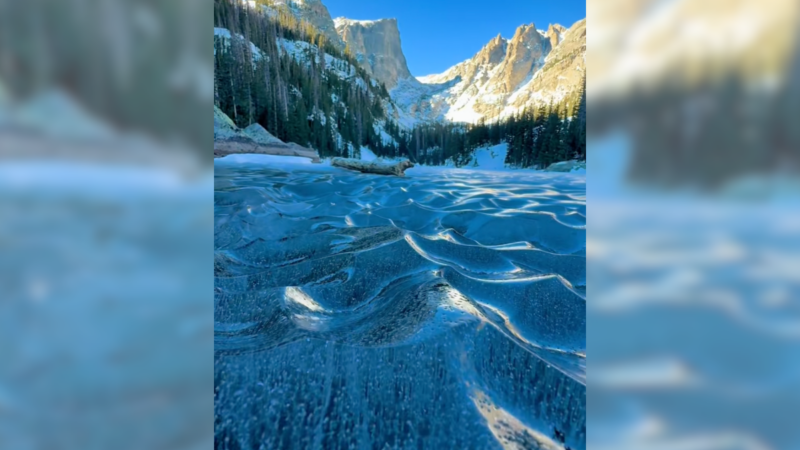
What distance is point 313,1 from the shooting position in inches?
639

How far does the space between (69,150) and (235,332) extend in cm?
46

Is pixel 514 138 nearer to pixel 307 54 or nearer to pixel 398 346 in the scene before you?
pixel 307 54

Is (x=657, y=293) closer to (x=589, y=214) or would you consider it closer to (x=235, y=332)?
(x=589, y=214)

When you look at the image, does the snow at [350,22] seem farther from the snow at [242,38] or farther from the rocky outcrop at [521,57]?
the snow at [242,38]

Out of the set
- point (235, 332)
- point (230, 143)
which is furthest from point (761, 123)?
point (230, 143)

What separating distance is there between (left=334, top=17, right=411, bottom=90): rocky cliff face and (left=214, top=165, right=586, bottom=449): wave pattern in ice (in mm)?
21361

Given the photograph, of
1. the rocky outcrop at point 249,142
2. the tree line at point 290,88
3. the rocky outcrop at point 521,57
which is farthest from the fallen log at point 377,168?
the rocky outcrop at point 521,57

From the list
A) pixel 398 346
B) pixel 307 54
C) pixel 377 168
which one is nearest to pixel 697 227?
pixel 398 346

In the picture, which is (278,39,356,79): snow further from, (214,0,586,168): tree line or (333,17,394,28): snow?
(333,17,394,28): snow

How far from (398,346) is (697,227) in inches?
14.5

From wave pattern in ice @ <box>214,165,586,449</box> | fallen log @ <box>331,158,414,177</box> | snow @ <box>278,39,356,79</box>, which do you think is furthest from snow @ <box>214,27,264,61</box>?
wave pattern in ice @ <box>214,165,586,449</box>

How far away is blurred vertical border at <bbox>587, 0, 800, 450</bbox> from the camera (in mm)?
192

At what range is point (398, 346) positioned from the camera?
468mm

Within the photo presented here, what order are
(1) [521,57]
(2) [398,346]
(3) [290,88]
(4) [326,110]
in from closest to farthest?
(2) [398,346] < (3) [290,88] < (4) [326,110] < (1) [521,57]
